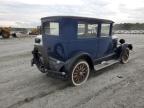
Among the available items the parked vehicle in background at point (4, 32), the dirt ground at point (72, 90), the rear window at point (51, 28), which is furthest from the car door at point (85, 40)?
the parked vehicle in background at point (4, 32)

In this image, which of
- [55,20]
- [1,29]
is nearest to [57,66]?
[55,20]

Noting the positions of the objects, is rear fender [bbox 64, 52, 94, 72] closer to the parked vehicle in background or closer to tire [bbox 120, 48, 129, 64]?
tire [bbox 120, 48, 129, 64]

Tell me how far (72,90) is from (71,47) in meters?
1.17

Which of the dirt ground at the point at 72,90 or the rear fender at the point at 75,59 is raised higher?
the rear fender at the point at 75,59

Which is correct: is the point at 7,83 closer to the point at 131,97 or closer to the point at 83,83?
the point at 83,83

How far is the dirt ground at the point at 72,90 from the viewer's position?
4.55m

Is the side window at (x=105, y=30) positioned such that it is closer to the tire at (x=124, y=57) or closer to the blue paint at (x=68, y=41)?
the blue paint at (x=68, y=41)

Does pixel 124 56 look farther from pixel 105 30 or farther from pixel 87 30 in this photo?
pixel 87 30

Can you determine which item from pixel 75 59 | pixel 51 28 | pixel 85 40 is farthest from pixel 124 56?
pixel 51 28

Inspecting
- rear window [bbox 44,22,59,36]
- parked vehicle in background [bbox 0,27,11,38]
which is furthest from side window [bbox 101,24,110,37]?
parked vehicle in background [bbox 0,27,11,38]

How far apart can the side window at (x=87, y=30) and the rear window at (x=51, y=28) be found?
0.62 m

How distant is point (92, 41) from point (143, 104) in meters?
2.58

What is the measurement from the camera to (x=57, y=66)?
5.67m

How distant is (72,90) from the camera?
542 centimetres
